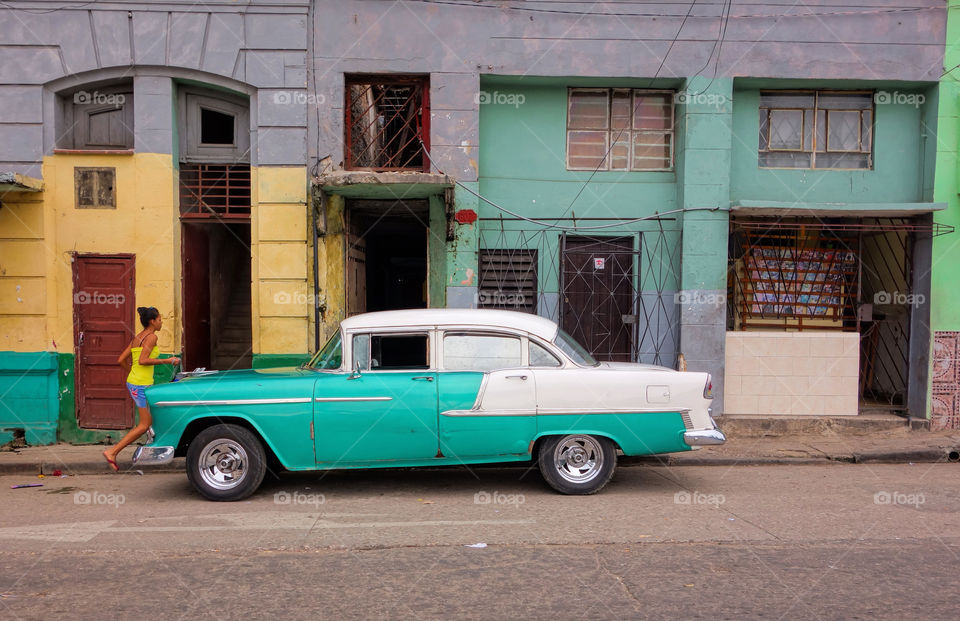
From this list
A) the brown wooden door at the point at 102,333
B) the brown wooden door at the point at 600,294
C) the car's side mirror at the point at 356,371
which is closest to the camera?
the car's side mirror at the point at 356,371

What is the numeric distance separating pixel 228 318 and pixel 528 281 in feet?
18.4

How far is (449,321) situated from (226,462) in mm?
2375

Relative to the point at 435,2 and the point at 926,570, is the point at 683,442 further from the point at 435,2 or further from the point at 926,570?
the point at 435,2

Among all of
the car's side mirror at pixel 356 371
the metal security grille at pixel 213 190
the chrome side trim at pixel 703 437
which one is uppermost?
the metal security grille at pixel 213 190

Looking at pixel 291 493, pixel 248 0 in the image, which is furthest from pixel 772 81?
pixel 291 493

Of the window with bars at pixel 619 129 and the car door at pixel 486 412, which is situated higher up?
the window with bars at pixel 619 129

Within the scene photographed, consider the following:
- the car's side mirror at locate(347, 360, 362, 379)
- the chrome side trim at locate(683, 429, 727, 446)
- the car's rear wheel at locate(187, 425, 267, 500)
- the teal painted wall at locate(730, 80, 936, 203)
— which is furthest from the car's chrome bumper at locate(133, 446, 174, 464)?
the teal painted wall at locate(730, 80, 936, 203)

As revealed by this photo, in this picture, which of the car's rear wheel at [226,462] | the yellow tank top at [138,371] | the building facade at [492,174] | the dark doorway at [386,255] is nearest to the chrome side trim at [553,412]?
Result: the car's rear wheel at [226,462]

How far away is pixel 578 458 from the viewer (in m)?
6.71

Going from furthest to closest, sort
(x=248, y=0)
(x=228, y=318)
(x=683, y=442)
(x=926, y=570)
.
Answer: (x=228, y=318) < (x=248, y=0) < (x=683, y=442) < (x=926, y=570)

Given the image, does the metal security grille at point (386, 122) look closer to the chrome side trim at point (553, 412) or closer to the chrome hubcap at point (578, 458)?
the chrome side trim at point (553, 412)

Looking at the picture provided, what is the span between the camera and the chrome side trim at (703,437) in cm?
651

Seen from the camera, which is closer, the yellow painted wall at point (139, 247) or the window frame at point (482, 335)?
the window frame at point (482, 335)

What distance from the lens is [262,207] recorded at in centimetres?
983
